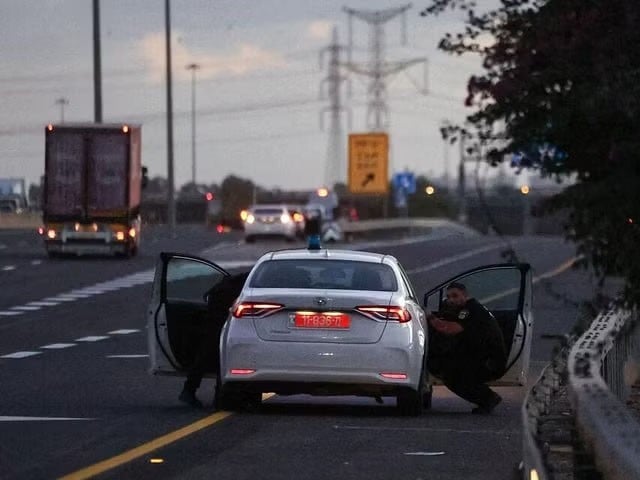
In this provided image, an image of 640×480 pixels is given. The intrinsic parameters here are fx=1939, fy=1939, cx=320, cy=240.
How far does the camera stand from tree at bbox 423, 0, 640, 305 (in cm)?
949

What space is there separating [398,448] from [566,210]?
4.48 meters

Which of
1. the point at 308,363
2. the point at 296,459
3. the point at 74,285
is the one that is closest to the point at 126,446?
the point at 296,459

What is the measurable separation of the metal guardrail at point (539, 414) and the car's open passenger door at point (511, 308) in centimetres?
118

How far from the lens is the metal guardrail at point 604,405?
9.07 metres

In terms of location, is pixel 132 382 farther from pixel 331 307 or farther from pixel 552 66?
pixel 552 66

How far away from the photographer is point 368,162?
86.7m

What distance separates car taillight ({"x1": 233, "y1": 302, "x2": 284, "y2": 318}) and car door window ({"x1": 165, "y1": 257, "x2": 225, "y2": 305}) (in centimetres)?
140

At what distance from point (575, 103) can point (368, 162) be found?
76781 millimetres

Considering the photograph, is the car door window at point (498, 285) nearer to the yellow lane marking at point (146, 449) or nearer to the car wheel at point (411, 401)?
the car wheel at point (411, 401)

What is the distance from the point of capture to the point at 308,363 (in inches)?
635

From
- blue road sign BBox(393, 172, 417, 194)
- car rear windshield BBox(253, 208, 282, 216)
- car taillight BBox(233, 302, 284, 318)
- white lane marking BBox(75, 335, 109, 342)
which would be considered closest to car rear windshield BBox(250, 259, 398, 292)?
car taillight BBox(233, 302, 284, 318)

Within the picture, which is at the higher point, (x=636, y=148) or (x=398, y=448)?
(x=636, y=148)

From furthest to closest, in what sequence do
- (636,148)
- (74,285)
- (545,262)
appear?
(545,262)
(74,285)
(636,148)

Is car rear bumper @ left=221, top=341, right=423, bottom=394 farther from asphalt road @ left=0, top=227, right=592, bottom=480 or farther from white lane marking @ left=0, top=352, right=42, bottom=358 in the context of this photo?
white lane marking @ left=0, top=352, right=42, bottom=358
